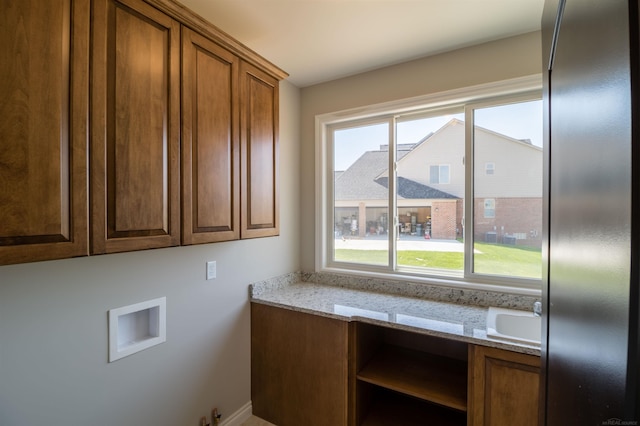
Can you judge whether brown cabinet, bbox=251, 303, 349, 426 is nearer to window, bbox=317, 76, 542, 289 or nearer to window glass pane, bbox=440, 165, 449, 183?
window, bbox=317, 76, 542, 289

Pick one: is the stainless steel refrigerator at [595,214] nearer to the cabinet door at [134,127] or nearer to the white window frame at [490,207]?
the cabinet door at [134,127]

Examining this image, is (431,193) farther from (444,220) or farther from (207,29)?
(207,29)

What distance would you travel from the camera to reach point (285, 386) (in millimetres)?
1936

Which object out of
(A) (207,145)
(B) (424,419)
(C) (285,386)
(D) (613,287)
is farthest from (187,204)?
(B) (424,419)

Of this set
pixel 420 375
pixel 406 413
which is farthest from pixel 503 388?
pixel 406 413

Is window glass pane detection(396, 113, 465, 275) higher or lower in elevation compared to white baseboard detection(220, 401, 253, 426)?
higher

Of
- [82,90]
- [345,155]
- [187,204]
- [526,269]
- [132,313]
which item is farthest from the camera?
[345,155]

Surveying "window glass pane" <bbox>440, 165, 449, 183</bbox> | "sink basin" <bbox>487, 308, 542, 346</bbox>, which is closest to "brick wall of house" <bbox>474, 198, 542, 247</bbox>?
"window glass pane" <bbox>440, 165, 449, 183</bbox>

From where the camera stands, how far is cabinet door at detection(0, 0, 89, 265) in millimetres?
778

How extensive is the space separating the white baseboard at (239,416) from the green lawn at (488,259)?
1.43 meters

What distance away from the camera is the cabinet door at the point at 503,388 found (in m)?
1.31

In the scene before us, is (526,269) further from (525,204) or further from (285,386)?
(285,386)

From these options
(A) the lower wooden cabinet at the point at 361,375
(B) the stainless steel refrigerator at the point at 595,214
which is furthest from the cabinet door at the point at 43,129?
(A) the lower wooden cabinet at the point at 361,375

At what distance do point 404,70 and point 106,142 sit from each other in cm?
199
